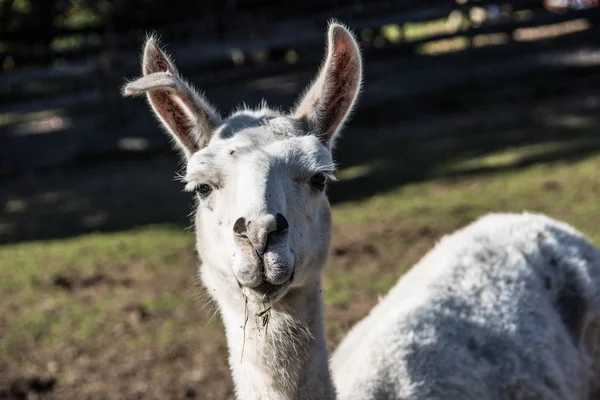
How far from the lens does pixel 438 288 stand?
4262mm

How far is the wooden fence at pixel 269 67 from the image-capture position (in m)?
14.8

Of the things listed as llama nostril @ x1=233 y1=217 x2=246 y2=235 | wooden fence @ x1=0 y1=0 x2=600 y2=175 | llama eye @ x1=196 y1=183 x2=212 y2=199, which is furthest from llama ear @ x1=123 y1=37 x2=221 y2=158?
wooden fence @ x1=0 y1=0 x2=600 y2=175

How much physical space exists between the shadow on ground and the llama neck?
6443mm

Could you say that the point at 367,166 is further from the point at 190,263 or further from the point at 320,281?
the point at 320,281

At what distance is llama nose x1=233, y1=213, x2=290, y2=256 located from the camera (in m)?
2.94

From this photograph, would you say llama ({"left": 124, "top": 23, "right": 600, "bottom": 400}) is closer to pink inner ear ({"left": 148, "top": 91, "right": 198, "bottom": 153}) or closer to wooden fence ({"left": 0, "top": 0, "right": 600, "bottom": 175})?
pink inner ear ({"left": 148, "top": 91, "right": 198, "bottom": 153})

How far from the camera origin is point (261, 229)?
2.93 metres

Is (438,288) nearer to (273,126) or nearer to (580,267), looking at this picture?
(580,267)

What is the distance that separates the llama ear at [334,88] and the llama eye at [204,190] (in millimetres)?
A: 502

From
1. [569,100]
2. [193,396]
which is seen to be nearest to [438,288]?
[193,396]

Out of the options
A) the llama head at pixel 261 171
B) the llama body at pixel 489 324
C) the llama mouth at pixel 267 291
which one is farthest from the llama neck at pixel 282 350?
the llama body at pixel 489 324

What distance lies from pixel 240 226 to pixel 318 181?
485 mm

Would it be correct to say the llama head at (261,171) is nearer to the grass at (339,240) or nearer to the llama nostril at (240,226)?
the llama nostril at (240,226)

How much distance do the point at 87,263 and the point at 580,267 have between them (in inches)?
239
